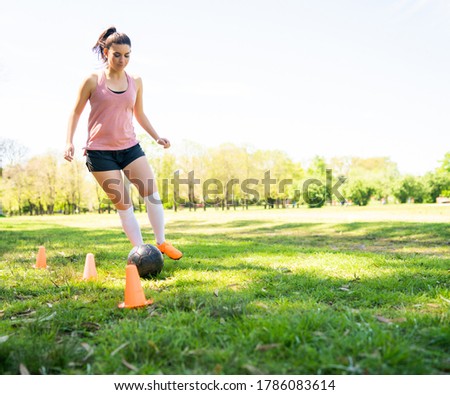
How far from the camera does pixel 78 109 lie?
512 cm

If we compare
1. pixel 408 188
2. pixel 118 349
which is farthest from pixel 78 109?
pixel 408 188

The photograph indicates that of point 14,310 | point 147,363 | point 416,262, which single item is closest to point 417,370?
point 147,363

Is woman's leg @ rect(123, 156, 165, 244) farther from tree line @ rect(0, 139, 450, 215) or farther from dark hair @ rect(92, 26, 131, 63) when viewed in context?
tree line @ rect(0, 139, 450, 215)

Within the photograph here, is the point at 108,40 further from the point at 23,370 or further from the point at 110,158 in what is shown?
the point at 23,370

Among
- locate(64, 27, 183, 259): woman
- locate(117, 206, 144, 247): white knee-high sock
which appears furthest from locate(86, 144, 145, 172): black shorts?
locate(117, 206, 144, 247): white knee-high sock

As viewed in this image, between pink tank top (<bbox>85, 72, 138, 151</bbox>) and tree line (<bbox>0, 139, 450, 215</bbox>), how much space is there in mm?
44881

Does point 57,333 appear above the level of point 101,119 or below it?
below

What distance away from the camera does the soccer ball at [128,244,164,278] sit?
189 inches

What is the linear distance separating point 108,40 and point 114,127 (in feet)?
3.53

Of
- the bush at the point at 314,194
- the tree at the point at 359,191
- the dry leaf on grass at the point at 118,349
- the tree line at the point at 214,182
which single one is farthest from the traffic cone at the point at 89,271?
the tree at the point at 359,191

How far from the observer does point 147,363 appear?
2328mm

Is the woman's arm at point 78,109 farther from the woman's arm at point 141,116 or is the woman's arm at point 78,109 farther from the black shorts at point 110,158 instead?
the woman's arm at point 141,116

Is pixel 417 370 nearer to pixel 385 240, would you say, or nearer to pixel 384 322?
pixel 384 322

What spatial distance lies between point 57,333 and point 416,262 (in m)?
4.97
